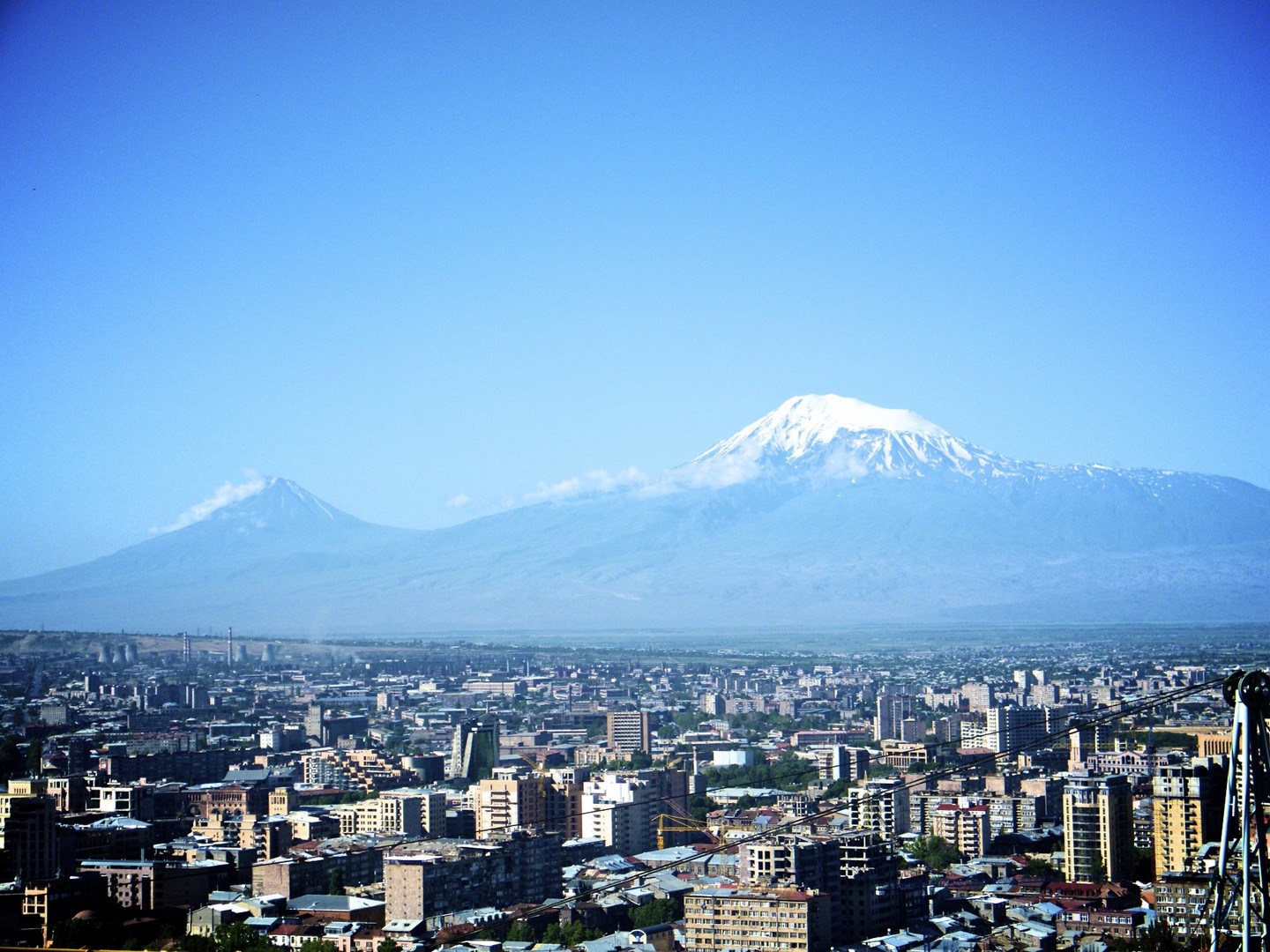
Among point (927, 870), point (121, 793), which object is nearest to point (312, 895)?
point (927, 870)

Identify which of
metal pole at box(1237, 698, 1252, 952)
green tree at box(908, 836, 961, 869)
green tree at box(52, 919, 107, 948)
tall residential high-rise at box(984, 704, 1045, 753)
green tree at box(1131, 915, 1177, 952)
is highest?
metal pole at box(1237, 698, 1252, 952)

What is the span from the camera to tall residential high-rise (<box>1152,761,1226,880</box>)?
1437 cm

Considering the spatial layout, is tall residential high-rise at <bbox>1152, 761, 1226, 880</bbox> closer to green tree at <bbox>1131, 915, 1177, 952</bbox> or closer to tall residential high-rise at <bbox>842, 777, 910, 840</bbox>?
green tree at <bbox>1131, 915, 1177, 952</bbox>

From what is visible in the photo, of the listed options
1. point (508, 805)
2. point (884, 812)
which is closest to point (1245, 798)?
point (884, 812)

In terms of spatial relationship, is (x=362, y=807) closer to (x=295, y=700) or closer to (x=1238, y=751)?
(x=1238, y=751)

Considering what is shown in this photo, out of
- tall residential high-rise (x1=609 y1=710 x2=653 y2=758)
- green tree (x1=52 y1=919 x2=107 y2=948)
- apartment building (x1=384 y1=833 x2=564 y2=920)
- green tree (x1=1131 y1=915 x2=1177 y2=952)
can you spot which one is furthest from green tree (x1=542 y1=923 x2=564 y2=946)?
tall residential high-rise (x1=609 y1=710 x2=653 y2=758)

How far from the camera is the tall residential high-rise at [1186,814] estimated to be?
14367 mm

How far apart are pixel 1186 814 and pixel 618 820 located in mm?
5821

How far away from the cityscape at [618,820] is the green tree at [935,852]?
43 millimetres

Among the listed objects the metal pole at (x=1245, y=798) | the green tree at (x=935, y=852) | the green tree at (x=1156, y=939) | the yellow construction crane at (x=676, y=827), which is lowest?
the green tree at (x=935, y=852)

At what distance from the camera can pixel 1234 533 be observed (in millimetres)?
71312

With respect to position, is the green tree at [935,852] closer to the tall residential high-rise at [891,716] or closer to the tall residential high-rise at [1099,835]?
the tall residential high-rise at [1099,835]

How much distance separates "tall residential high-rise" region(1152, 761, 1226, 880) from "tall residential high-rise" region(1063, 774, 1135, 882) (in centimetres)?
38

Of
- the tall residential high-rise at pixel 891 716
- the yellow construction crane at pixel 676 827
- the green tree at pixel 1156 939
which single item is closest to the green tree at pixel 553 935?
the green tree at pixel 1156 939
